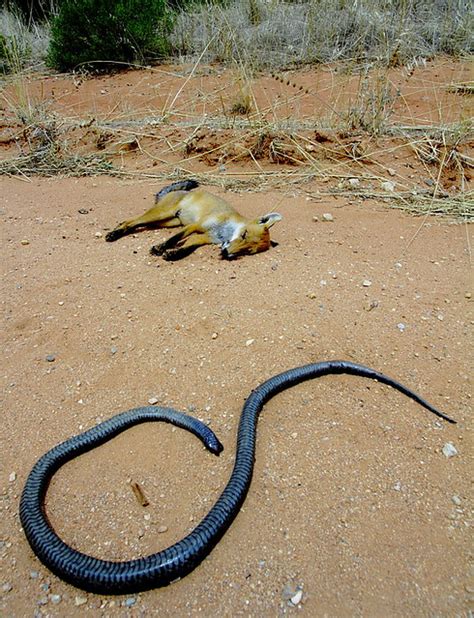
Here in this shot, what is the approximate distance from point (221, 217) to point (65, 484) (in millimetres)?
2761

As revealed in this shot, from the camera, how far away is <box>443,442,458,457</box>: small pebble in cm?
246

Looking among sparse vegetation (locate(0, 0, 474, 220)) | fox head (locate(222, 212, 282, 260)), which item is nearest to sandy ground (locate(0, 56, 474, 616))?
fox head (locate(222, 212, 282, 260))

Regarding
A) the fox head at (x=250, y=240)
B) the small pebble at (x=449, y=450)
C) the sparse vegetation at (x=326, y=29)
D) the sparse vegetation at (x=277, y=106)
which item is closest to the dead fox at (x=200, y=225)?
the fox head at (x=250, y=240)

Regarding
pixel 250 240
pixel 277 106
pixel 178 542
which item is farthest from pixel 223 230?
pixel 277 106

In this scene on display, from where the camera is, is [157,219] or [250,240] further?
[157,219]

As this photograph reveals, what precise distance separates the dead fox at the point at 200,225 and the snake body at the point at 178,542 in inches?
62.1

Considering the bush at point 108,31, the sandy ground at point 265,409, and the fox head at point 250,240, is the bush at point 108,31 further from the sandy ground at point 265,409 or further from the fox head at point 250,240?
the fox head at point 250,240

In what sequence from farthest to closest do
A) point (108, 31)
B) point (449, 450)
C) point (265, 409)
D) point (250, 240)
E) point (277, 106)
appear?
point (108, 31) → point (277, 106) → point (250, 240) → point (265, 409) → point (449, 450)

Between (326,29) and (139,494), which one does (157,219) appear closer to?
(139,494)

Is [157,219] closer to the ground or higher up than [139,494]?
higher up

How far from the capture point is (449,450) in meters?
2.48

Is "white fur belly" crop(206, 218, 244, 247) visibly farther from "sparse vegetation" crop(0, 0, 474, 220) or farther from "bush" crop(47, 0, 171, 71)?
"bush" crop(47, 0, 171, 71)

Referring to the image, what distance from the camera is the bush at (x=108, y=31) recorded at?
8680mm

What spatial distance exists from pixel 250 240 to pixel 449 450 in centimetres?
235
